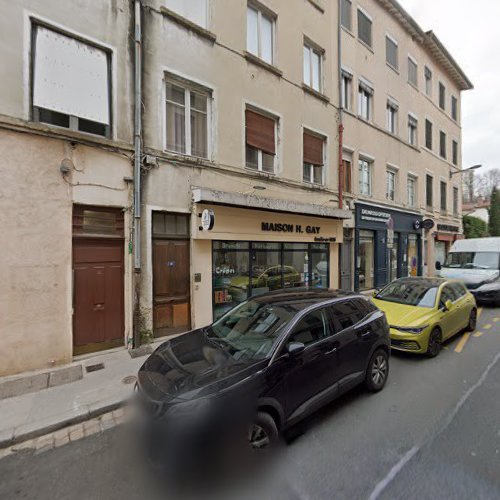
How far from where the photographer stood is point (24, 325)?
192 inches

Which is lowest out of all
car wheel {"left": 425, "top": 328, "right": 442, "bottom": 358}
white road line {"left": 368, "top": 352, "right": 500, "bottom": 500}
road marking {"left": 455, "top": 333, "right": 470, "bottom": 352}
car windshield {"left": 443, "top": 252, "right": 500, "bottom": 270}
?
white road line {"left": 368, "top": 352, "right": 500, "bottom": 500}

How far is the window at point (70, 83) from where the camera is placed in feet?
16.6

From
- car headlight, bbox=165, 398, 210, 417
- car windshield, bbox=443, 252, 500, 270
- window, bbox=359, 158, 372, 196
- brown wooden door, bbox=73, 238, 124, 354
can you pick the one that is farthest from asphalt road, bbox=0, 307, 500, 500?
window, bbox=359, 158, 372, 196

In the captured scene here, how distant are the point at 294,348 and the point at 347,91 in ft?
38.1

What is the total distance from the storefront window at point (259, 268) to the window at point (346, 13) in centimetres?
875

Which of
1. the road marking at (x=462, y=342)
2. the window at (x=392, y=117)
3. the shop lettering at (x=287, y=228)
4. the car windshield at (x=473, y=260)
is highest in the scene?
the window at (x=392, y=117)

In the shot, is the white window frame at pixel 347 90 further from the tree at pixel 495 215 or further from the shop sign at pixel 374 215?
the tree at pixel 495 215

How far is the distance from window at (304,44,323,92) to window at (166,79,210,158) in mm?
4458

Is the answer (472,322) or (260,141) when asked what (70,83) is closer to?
(260,141)

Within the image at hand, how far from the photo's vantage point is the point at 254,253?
8078 millimetres

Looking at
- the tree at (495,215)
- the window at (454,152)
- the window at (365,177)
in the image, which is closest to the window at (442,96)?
the window at (454,152)

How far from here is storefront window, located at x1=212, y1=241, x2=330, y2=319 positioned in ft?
24.3

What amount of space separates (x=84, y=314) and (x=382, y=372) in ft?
17.6

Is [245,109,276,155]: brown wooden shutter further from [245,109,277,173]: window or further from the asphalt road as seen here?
the asphalt road
